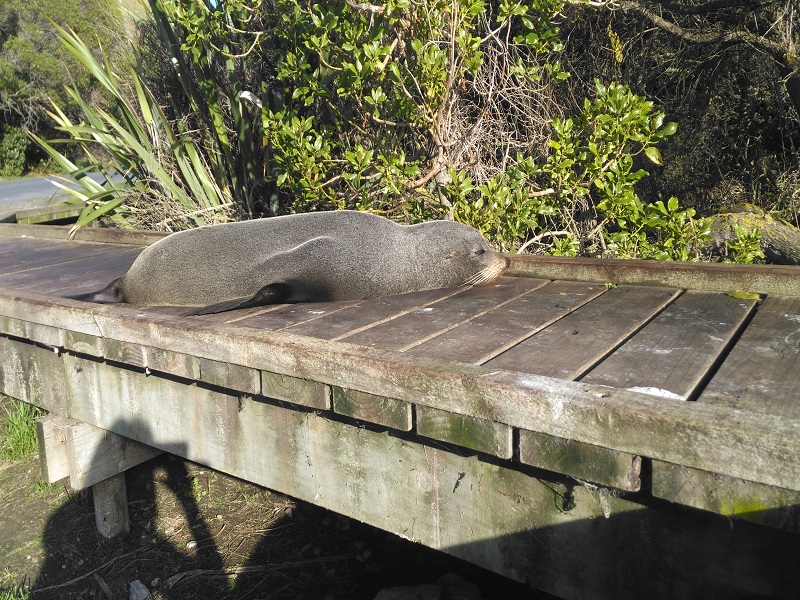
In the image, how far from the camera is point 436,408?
2.12 m

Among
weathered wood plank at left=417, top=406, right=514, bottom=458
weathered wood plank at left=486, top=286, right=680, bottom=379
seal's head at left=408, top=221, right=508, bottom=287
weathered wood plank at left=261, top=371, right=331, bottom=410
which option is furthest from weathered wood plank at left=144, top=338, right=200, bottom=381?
seal's head at left=408, top=221, right=508, bottom=287

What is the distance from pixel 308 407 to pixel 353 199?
2.93m

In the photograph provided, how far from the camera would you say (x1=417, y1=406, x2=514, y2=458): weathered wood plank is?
2025 millimetres

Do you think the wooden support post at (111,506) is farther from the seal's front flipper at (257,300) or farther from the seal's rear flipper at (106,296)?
the seal's front flipper at (257,300)

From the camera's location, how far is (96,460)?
386 cm

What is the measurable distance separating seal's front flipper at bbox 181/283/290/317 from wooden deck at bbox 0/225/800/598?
0.06 meters

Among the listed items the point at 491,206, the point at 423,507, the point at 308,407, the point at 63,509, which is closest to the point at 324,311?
the point at 308,407

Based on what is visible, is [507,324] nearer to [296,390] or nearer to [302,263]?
[296,390]

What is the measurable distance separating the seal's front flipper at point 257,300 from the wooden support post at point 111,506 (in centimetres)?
135

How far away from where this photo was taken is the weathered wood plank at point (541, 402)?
158 cm

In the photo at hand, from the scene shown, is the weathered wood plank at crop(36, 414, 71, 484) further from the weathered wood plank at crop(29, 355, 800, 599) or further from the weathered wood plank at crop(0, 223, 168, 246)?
the weathered wood plank at crop(0, 223, 168, 246)

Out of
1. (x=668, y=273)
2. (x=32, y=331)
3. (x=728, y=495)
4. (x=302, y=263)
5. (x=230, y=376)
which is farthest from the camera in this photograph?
(x=302, y=263)

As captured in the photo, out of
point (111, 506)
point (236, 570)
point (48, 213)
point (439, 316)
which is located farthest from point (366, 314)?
point (48, 213)

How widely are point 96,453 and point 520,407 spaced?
9.25 ft
